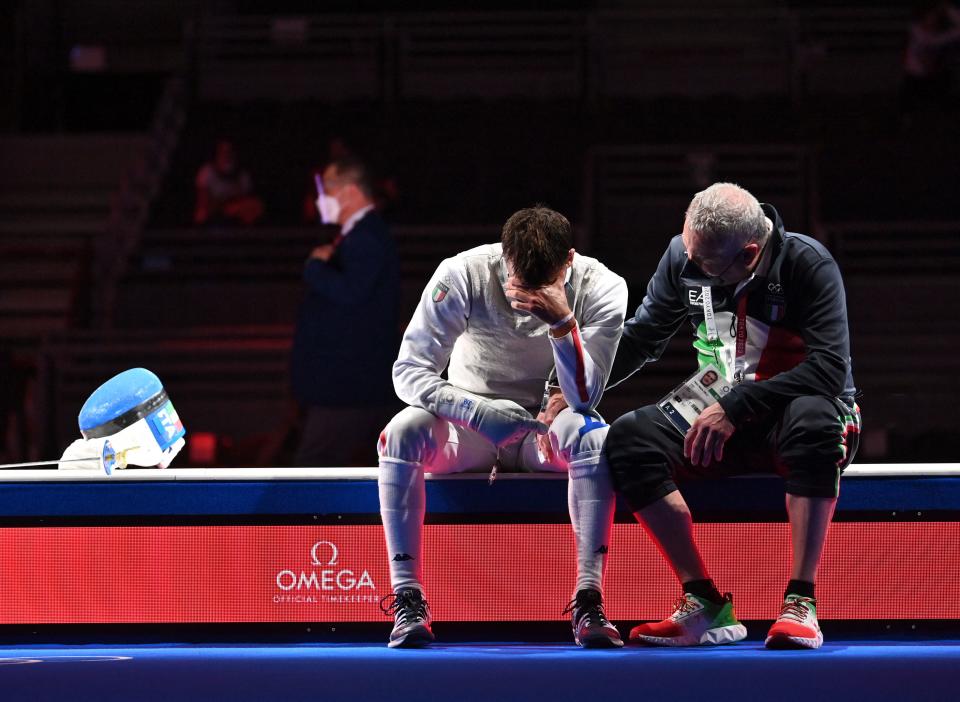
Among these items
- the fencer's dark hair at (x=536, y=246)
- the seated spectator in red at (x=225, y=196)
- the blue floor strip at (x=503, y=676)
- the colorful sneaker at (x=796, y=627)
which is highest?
the seated spectator in red at (x=225, y=196)

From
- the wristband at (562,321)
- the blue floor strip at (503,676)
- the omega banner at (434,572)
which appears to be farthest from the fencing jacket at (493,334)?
the blue floor strip at (503,676)

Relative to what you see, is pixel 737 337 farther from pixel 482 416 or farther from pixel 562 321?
pixel 482 416

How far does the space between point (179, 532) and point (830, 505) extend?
1628 mm

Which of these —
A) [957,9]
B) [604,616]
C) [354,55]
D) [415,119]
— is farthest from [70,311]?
[957,9]

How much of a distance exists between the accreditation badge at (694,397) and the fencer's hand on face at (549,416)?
0.80 ft

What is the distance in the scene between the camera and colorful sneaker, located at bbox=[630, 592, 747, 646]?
309 centimetres

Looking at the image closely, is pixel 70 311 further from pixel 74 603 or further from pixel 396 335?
pixel 74 603

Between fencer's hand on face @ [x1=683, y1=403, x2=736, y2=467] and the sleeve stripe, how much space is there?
265 millimetres

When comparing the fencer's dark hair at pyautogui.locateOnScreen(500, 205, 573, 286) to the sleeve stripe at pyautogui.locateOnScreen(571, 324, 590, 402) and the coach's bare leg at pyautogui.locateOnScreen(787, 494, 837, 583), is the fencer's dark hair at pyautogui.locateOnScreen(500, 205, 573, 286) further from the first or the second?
the coach's bare leg at pyautogui.locateOnScreen(787, 494, 837, 583)

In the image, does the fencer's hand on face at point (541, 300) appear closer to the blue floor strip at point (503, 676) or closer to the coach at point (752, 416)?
the coach at point (752, 416)

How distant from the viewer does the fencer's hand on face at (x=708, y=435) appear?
3107 millimetres

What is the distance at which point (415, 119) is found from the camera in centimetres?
1169

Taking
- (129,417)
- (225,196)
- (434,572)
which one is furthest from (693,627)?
(225,196)

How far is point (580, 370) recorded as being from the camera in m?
3.15
